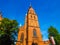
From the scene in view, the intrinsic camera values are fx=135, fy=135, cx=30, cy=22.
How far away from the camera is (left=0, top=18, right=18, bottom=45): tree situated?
2856cm

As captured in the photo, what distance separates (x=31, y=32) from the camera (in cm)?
4275

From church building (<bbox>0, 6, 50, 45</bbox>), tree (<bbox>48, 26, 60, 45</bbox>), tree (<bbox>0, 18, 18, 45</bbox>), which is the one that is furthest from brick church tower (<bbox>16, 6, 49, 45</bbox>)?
tree (<bbox>0, 18, 18, 45</bbox>)

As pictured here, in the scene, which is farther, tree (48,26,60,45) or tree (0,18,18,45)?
tree (48,26,60,45)

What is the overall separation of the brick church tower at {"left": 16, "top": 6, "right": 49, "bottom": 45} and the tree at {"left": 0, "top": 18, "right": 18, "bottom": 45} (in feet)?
39.8

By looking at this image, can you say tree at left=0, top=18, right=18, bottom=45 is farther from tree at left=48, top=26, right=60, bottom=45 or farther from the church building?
tree at left=48, top=26, right=60, bottom=45

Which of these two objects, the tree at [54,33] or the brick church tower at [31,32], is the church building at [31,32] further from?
the tree at [54,33]

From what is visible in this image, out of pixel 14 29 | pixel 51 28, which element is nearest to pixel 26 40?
pixel 51 28

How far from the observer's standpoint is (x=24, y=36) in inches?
1750

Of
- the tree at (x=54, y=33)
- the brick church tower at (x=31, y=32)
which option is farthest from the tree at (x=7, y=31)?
the tree at (x=54, y=33)

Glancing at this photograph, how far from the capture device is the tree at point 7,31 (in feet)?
93.7

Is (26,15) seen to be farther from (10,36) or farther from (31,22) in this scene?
(10,36)

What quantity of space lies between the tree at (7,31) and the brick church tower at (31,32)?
12137 mm

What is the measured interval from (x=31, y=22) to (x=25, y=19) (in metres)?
3.09

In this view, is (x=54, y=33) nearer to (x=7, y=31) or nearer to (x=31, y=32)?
(x=31, y=32)
